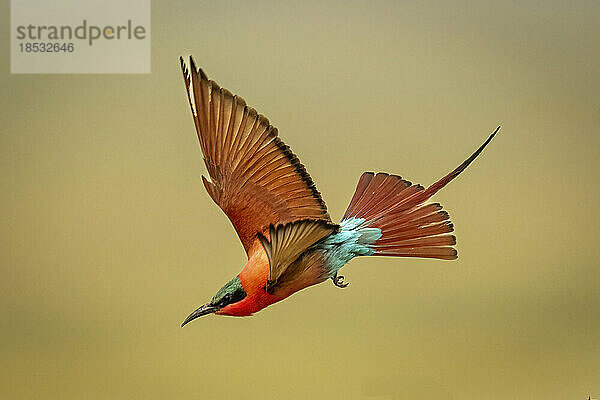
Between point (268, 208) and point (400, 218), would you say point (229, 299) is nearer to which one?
point (268, 208)

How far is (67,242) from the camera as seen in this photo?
156 centimetres

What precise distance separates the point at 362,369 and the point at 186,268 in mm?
454

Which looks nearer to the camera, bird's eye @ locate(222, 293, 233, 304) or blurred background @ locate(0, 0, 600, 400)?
bird's eye @ locate(222, 293, 233, 304)

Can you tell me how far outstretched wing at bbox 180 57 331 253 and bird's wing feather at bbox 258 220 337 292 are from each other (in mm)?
118

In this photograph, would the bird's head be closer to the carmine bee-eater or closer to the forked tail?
the carmine bee-eater

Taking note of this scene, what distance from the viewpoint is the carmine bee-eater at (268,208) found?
1.31 m

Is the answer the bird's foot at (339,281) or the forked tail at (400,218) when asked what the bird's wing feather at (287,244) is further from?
the bird's foot at (339,281)

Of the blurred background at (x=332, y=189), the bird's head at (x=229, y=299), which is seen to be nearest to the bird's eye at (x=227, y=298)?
the bird's head at (x=229, y=299)

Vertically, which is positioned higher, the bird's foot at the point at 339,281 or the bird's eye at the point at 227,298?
the bird's foot at the point at 339,281

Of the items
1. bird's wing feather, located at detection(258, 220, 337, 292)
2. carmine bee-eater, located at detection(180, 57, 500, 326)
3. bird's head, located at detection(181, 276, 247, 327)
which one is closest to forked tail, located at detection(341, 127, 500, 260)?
carmine bee-eater, located at detection(180, 57, 500, 326)

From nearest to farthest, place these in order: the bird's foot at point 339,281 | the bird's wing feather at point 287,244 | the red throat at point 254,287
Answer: the bird's wing feather at point 287,244 < the red throat at point 254,287 < the bird's foot at point 339,281

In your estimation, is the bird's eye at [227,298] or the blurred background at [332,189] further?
the blurred background at [332,189]

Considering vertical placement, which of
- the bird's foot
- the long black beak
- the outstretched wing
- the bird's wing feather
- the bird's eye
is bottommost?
the long black beak

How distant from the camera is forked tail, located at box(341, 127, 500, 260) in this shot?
1.34 m
